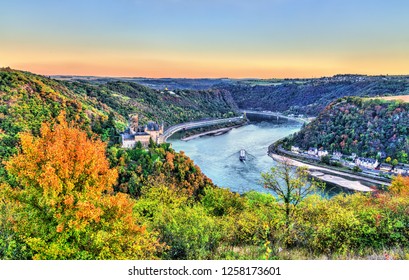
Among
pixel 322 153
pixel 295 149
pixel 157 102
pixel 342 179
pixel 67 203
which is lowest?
pixel 342 179

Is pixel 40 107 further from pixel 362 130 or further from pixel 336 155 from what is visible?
pixel 362 130

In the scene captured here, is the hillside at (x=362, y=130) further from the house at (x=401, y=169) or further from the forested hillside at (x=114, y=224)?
the forested hillside at (x=114, y=224)

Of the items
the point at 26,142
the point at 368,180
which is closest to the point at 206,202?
the point at 26,142

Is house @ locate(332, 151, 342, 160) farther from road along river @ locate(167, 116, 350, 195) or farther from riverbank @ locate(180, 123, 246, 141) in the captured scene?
riverbank @ locate(180, 123, 246, 141)

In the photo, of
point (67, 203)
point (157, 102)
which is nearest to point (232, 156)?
point (67, 203)

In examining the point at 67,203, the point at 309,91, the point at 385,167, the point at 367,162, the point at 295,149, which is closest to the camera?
the point at 67,203

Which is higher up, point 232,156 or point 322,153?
point 322,153
